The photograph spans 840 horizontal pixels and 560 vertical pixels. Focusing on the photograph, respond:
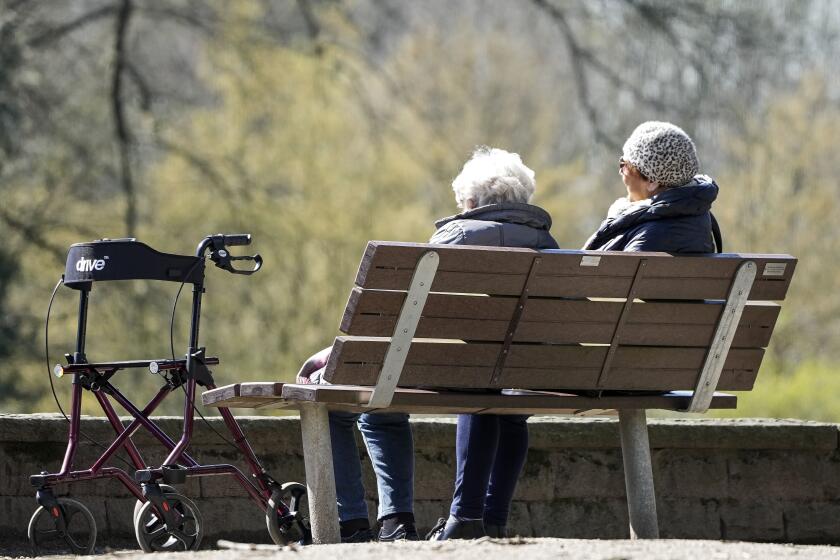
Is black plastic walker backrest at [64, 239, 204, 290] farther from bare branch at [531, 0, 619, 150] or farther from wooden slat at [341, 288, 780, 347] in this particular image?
bare branch at [531, 0, 619, 150]

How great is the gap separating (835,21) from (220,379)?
735 cm

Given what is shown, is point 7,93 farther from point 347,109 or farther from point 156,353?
point 347,109

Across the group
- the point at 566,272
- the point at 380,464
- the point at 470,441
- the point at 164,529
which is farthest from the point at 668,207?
the point at 164,529

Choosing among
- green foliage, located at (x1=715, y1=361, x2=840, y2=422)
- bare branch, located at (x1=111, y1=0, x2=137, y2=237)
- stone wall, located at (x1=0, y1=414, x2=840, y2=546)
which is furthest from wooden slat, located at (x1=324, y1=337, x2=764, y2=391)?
green foliage, located at (x1=715, y1=361, x2=840, y2=422)

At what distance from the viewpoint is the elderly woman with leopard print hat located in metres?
5.16

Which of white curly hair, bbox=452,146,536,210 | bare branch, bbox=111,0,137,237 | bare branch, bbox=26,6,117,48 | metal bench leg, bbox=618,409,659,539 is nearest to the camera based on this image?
metal bench leg, bbox=618,409,659,539

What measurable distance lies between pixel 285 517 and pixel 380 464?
41 centimetres

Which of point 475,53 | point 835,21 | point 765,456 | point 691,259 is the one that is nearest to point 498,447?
point 691,259

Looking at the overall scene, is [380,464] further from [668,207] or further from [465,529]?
[668,207]

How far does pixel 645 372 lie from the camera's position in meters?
5.20

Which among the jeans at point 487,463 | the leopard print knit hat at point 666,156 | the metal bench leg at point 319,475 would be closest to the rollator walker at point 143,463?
the metal bench leg at point 319,475

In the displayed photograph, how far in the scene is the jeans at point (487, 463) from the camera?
17.4 feet

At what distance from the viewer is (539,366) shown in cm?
504

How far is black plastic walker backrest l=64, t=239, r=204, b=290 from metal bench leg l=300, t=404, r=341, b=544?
→ 0.73 meters
